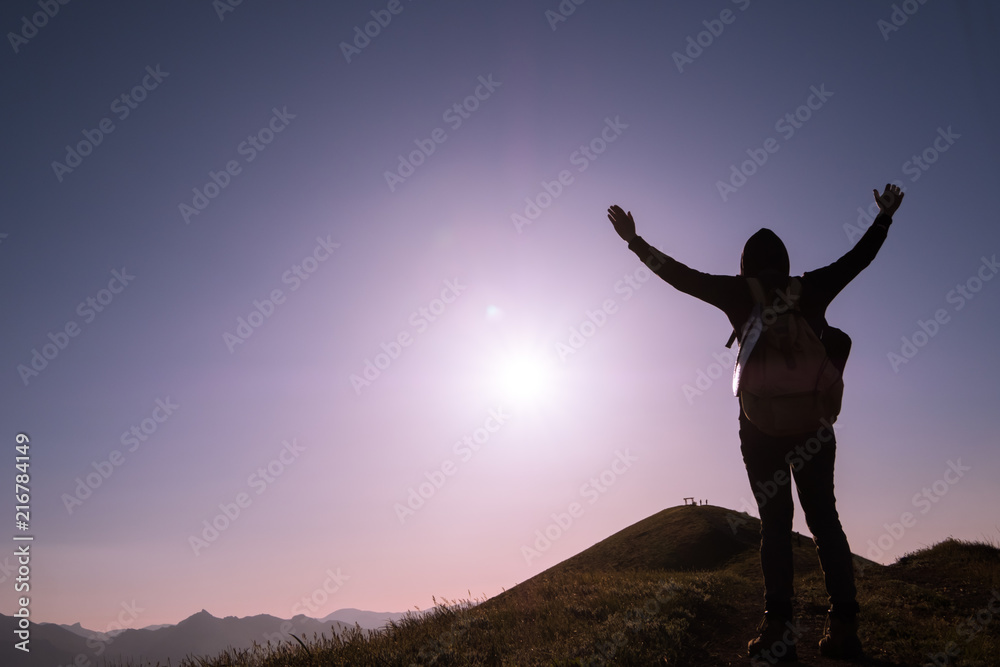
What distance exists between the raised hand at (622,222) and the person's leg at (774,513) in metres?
2.05

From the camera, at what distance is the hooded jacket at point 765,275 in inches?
186

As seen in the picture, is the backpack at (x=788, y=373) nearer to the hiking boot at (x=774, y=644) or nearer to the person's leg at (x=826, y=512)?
the person's leg at (x=826, y=512)

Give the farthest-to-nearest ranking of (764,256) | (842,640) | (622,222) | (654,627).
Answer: (654,627), (622,222), (764,256), (842,640)

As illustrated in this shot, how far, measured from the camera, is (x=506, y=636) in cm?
610

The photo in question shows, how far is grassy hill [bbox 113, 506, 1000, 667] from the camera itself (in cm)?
500

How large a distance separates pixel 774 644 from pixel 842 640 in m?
0.52

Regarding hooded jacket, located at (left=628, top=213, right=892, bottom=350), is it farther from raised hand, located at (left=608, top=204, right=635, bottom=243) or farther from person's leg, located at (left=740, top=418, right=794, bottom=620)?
person's leg, located at (left=740, top=418, right=794, bottom=620)

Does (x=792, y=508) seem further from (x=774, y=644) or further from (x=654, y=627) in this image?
(x=654, y=627)

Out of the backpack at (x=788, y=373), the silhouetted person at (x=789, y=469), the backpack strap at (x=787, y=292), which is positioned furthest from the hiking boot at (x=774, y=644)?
the backpack strap at (x=787, y=292)

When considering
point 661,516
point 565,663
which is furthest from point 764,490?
point 661,516

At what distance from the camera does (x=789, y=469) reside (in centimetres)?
451

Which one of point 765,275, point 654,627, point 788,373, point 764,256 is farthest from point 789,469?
point 654,627

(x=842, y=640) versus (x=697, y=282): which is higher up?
(x=697, y=282)

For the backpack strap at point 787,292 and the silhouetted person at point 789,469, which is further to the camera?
the backpack strap at point 787,292
